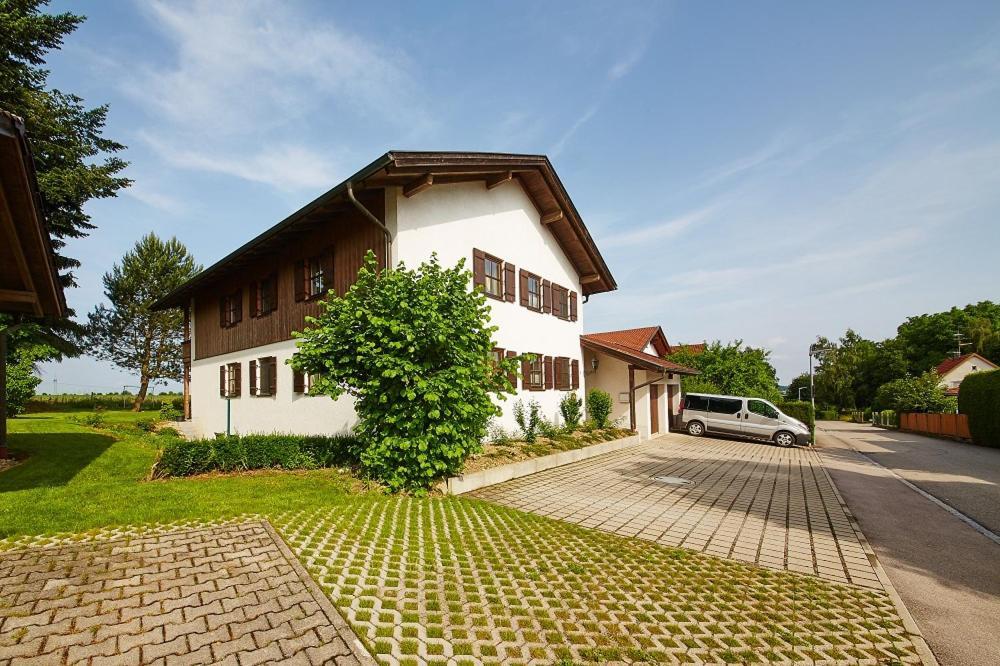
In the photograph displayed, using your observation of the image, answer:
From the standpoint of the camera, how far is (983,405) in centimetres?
1981

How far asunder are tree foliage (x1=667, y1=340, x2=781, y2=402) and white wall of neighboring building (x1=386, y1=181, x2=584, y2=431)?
12.2 meters

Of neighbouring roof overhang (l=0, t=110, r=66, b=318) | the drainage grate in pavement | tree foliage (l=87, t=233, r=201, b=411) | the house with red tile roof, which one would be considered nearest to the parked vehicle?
the house with red tile roof

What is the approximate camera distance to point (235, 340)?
17.8m

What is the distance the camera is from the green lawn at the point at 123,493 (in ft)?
19.9

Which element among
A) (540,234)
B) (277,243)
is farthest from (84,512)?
(540,234)

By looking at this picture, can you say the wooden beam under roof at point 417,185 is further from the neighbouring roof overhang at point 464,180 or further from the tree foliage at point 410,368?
the tree foliage at point 410,368

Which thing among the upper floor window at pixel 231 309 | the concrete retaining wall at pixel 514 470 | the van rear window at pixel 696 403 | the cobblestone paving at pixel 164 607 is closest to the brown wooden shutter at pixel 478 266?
the concrete retaining wall at pixel 514 470

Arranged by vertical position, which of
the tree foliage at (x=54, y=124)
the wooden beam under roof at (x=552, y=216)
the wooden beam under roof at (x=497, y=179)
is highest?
the tree foliage at (x=54, y=124)

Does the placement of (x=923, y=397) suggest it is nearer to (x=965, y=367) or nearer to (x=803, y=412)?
(x=803, y=412)

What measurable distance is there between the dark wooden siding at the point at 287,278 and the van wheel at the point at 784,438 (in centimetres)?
1825

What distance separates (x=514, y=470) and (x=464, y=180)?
8.05 metres

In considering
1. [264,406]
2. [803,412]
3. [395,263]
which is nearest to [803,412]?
[803,412]

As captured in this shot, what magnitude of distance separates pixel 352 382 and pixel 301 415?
20.5 ft

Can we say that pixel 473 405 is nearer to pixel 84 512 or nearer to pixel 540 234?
pixel 84 512
